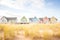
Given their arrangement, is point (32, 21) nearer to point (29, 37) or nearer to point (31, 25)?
point (31, 25)

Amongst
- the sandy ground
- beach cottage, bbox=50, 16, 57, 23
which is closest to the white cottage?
the sandy ground

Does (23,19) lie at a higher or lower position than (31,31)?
higher

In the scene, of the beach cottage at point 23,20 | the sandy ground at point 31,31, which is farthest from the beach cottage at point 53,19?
the beach cottage at point 23,20

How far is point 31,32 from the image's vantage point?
2.07 metres

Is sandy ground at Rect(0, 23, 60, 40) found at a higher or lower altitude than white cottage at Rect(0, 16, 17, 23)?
lower

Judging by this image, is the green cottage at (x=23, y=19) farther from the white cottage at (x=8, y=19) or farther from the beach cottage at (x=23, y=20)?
the white cottage at (x=8, y=19)

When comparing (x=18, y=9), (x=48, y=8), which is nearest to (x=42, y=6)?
(x=48, y=8)

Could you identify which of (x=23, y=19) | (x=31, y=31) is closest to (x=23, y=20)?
(x=23, y=19)

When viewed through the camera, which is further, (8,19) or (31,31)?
(8,19)

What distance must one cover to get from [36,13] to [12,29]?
48 cm

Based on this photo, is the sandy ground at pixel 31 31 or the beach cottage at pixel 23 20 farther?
the beach cottage at pixel 23 20

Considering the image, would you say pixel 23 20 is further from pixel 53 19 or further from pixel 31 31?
pixel 53 19

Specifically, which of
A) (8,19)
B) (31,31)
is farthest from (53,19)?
(8,19)

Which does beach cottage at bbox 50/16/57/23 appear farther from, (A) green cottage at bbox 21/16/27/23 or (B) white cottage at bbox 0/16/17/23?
(B) white cottage at bbox 0/16/17/23
